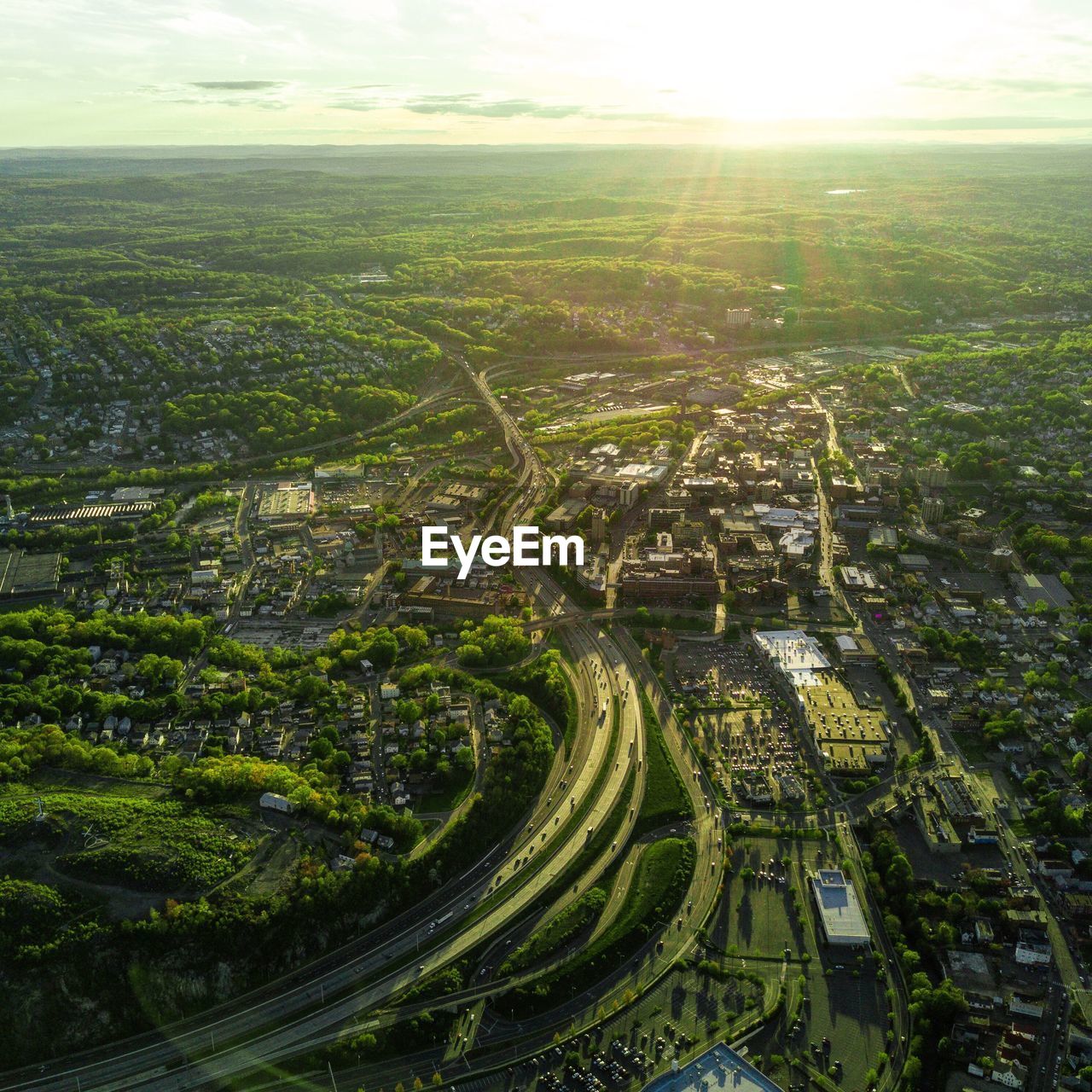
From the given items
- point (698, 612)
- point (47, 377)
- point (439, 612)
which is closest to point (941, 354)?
point (698, 612)

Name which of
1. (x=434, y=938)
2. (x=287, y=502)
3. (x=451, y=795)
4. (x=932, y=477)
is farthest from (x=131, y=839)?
(x=932, y=477)

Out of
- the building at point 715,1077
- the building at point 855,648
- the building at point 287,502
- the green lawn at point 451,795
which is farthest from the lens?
the building at point 287,502

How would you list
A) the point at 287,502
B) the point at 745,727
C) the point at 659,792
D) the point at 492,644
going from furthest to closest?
the point at 287,502, the point at 492,644, the point at 745,727, the point at 659,792

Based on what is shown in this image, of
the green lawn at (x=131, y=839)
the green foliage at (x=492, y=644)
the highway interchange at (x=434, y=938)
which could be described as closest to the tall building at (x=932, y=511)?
the highway interchange at (x=434, y=938)

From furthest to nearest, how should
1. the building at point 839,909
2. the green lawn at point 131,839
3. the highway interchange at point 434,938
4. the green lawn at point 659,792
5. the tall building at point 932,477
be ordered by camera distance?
Answer: the tall building at point 932,477
the green lawn at point 659,792
the building at point 839,909
the green lawn at point 131,839
the highway interchange at point 434,938

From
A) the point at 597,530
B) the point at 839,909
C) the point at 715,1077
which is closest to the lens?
the point at 715,1077

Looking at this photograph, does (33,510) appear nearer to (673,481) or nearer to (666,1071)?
(673,481)

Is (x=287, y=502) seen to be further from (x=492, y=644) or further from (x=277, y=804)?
(x=277, y=804)

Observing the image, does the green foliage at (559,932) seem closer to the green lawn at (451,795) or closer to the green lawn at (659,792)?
the green lawn at (659,792)
